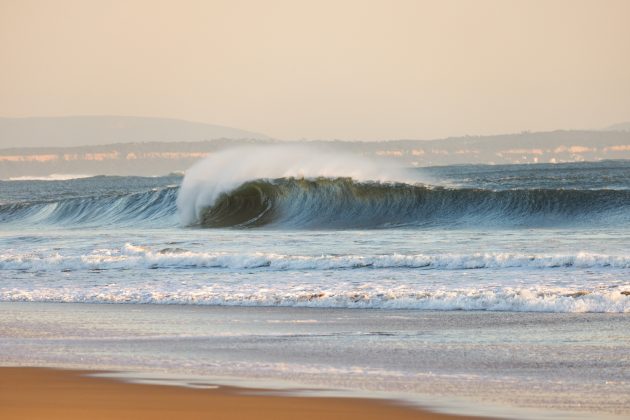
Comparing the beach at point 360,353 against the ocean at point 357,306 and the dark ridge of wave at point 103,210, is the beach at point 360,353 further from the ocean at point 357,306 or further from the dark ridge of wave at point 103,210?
the dark ridge of wave at point 103,210

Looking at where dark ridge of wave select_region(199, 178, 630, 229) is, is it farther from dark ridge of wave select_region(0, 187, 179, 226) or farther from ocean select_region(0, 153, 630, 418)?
dark ridge of wave select_region(0, 187, 179, 226)

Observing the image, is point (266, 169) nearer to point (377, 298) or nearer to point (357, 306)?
point (377, 298)

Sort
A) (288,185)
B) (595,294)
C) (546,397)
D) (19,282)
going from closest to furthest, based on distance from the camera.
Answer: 1. (546,397)
2. (595,294)
3. (19,282)
4. (288,185)

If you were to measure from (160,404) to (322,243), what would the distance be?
13086 mm

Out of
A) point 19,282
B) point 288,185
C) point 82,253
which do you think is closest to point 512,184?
point 288,185

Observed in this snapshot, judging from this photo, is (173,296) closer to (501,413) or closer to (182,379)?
(182,379)

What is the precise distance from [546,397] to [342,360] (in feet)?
6.20

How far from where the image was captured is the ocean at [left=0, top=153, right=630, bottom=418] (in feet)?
24.1

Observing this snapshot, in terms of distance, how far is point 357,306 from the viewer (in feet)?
36.3

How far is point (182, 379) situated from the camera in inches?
279

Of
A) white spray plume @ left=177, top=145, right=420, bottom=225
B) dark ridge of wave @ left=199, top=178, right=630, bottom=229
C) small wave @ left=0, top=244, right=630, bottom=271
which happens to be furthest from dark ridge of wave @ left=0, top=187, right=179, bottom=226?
small wave @ left=0, top=244, right=630, bottom=271

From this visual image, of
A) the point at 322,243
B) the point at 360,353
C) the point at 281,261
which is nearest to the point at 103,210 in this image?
the point at 322,243

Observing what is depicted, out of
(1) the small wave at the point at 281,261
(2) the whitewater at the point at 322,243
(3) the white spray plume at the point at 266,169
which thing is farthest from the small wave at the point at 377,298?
(3) the white spray plume at the point at 266,169

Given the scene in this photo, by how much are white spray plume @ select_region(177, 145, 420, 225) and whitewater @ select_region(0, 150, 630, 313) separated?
6 centimetres
